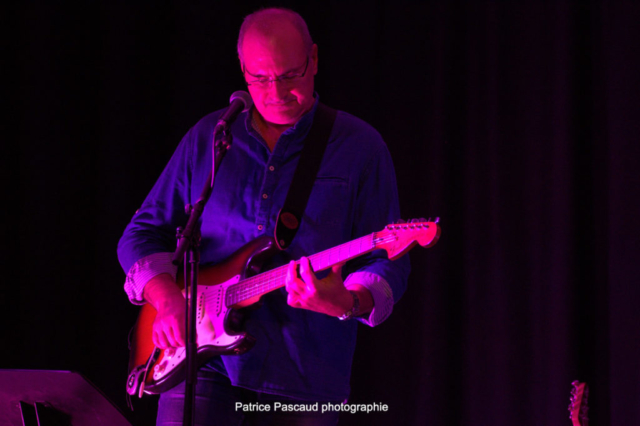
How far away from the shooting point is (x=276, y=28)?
2.16 meters

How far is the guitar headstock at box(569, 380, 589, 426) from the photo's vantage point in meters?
2.58

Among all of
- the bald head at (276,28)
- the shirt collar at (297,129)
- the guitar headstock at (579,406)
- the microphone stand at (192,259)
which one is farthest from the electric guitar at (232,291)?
the guitar headstock at (579,406)

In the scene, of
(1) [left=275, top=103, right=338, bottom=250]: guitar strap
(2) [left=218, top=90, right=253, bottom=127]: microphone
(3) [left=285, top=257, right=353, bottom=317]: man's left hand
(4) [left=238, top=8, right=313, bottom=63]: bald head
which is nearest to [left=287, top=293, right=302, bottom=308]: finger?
(3) [left=285, top=257, right=353, bottom=317]: man's left hand

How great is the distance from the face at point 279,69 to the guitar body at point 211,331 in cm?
47

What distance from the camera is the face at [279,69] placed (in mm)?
A: 2145

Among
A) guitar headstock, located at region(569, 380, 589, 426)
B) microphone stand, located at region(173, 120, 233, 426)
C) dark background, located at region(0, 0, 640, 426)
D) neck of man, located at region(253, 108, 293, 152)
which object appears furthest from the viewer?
dark background, located at region(0, 0, 640, 426)

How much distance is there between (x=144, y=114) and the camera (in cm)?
366

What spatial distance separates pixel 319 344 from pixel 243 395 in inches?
10.8

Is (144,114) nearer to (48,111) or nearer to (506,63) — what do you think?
(48,111)

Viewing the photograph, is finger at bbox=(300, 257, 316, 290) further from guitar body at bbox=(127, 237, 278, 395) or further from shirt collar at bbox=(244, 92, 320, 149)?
shirt collar at bbox=(244, 92, 320, 149)

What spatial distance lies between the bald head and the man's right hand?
0.81 m

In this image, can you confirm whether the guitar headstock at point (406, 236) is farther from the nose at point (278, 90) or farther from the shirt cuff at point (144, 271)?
the shirt cuff at point (144, 271)

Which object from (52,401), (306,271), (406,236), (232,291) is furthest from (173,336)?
(406,236)

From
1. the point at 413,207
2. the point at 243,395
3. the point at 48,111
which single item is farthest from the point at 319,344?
the point at 48,111
